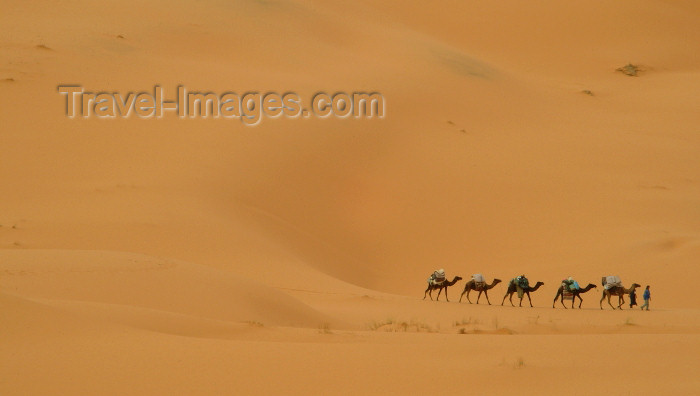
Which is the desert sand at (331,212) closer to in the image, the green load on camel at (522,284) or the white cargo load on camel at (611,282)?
the green load on camel at (522,284)

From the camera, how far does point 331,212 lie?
26406 mm

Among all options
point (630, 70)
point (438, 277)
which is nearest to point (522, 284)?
point (438, 277)

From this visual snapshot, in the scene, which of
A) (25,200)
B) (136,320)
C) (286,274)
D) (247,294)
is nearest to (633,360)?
(136,320)

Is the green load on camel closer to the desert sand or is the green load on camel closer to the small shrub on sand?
the desert sand

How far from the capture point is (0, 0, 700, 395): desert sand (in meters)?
8.89

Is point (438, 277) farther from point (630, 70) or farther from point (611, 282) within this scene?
point (630, 70)

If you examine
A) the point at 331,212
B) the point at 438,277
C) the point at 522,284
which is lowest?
the point at 522,284

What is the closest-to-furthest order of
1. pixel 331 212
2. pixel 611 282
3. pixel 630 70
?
pixel 611 282
pixel 331 212
pixel 630 70

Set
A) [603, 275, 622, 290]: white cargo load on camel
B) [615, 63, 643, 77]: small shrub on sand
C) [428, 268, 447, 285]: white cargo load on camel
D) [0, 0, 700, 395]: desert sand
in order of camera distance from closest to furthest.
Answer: [0, 0, 700, 395]: desert sand, [603, 275, 622, 290]: white cargo load on camel, [428, 268, 447, 285]: white cargo load on camel, [615, 63, 643, 77]: small shrub on sand

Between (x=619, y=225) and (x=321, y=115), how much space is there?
33.9 feet

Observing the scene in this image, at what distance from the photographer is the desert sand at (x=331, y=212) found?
889 centimetres

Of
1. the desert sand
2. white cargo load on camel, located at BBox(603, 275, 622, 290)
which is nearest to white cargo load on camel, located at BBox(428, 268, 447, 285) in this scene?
the desert sand

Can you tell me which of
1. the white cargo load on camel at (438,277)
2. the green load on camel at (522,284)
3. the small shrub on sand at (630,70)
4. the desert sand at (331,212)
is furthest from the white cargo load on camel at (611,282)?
the small shrub on sand at (630,70)

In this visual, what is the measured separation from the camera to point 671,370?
902 centimetres
